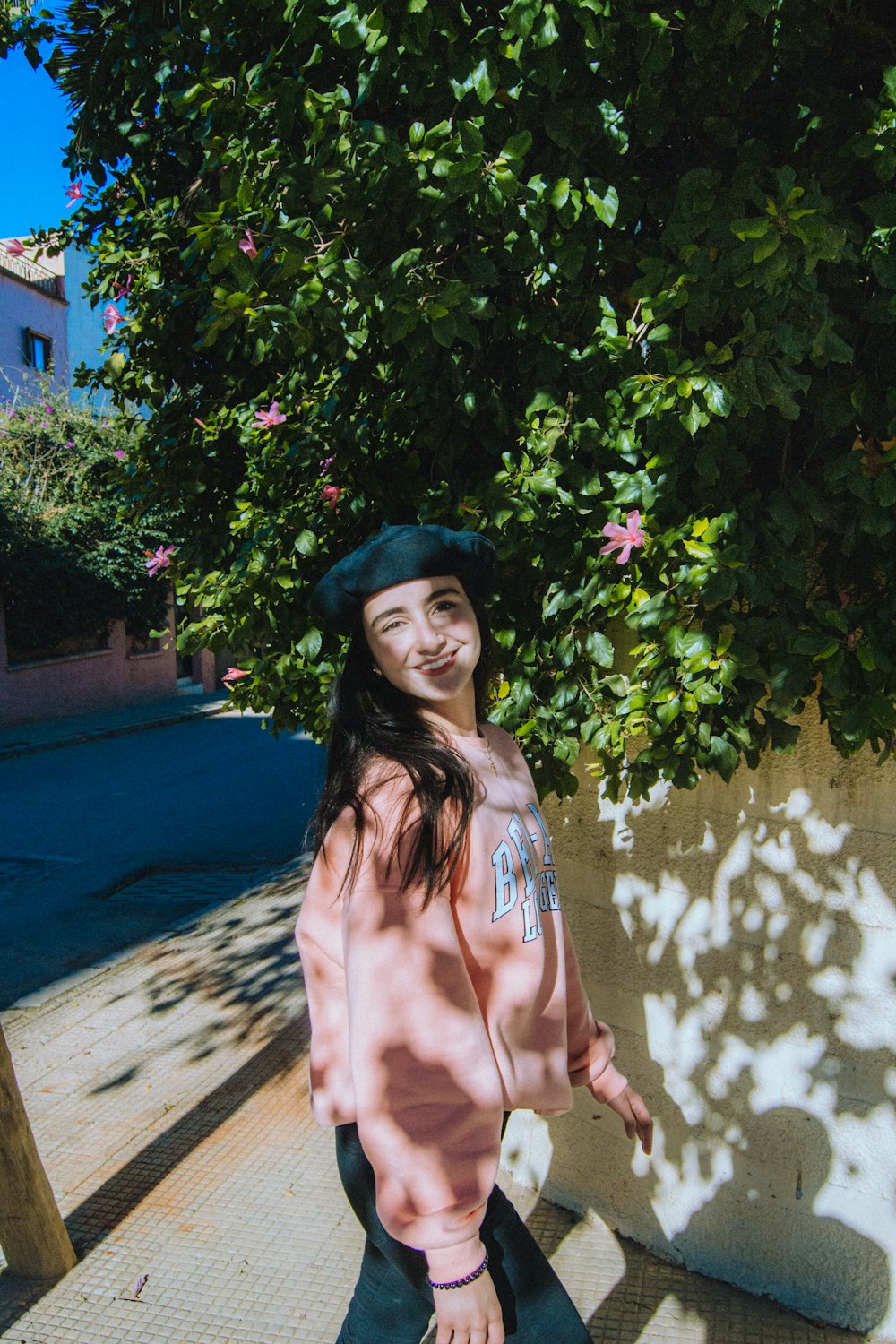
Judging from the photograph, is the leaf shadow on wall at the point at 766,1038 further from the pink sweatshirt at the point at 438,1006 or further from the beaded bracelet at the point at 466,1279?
the beaded bracelet at the point at 466,1279

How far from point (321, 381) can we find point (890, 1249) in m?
2.66

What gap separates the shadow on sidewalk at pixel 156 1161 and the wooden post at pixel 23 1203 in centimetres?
7

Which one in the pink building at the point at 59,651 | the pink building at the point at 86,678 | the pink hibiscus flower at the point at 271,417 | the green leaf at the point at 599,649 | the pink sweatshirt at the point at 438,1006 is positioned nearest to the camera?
the pink sweatshirt at the point at 438,1006

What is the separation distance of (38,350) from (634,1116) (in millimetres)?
26497

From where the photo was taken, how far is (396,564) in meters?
1.83

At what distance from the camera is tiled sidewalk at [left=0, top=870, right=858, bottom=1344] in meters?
2.69

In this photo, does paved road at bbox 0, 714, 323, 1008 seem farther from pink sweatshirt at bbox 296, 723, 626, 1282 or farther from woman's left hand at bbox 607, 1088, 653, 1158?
pink sweatshirt at bbox 296, 723, 626, 1282

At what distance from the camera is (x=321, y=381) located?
9.68 feet

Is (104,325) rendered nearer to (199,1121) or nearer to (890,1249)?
(199,1121)

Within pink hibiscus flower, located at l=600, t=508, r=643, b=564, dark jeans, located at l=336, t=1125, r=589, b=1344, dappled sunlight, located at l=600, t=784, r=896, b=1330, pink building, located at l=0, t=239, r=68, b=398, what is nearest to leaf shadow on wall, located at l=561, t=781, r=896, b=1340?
dappled sunlight, located at l=600, t=784, r=896, b=1330

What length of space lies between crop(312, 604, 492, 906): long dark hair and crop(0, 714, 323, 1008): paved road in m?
2.01

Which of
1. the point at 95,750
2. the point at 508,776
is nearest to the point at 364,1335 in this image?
the point at 508,776

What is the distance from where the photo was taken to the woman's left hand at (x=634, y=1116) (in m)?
2.05

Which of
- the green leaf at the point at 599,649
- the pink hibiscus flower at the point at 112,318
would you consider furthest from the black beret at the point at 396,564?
the pink hibiscus flower at the point at 112,318
